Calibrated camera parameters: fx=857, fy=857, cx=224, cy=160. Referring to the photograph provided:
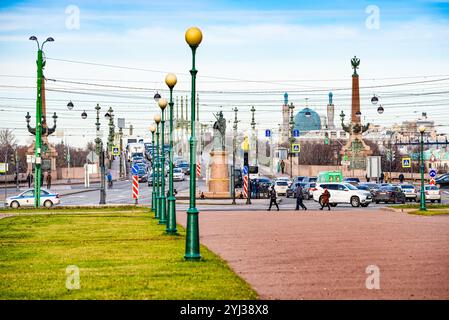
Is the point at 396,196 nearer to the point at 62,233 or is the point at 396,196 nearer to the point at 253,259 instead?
the point at 62,233

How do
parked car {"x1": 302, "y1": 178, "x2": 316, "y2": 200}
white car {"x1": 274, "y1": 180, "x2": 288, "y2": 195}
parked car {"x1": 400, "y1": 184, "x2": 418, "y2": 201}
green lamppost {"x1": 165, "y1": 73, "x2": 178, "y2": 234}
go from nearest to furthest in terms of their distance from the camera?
green lamppost {"x1": 165, "y1": 73, "x2": 178, "y2": 234} < parked car {"x1": 400, "y1": 184, "x2": 418, "y2": 201} < parked car {"x1": 302, "y1": 178, "x2": 316, "y2": 200} < white car {"x1": 274, "y1": 180, "x2": 288, "y2": 195}

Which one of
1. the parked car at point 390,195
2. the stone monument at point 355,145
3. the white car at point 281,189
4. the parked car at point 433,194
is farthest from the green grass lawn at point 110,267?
the stone monument at point 355,145

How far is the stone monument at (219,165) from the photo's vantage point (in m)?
66.6

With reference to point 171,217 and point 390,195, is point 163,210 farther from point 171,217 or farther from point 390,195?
point 390,195

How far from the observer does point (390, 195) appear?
2426 inches

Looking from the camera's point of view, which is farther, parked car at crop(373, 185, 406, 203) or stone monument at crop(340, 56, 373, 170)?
stone monument at crop(340, 56, 373, 170)

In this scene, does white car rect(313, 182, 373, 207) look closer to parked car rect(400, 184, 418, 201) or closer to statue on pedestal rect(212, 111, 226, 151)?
parked car rect(400, 184, 418, 201)

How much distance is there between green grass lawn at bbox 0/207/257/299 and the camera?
517 inches

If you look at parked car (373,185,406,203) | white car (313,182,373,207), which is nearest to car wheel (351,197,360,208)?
white car (313,182,373,207)

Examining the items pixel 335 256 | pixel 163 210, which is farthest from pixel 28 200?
pixel 335 256

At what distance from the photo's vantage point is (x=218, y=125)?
6750 centimetres

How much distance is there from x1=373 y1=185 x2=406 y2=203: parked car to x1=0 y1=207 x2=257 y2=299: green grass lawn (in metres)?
35.3

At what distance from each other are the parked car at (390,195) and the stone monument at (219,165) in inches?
463

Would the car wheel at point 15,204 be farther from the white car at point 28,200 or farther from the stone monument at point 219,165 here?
the stone monument at point 219,165
